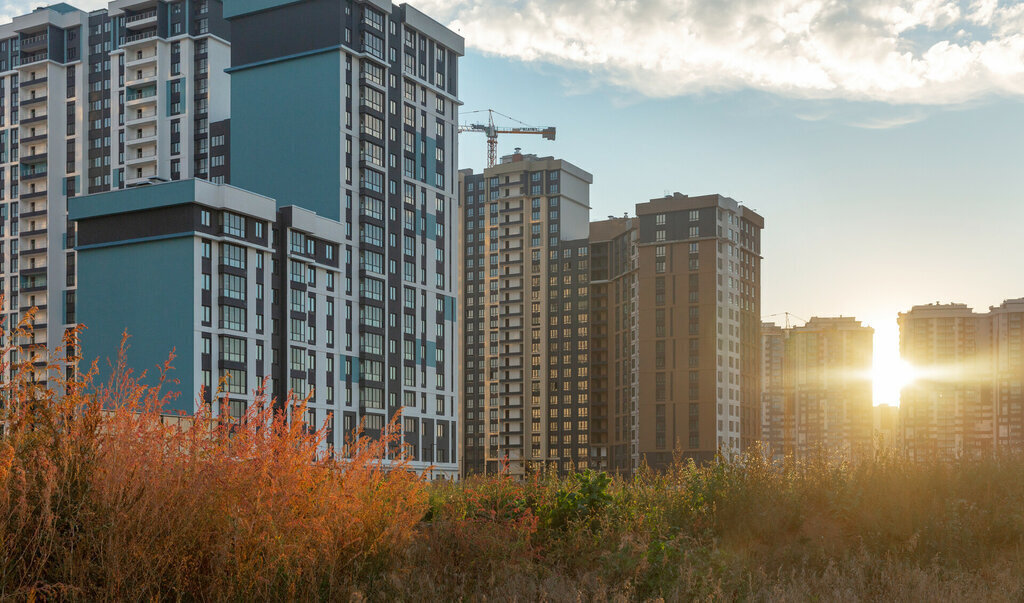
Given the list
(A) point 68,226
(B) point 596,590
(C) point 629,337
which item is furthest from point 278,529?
(C) point 629,337

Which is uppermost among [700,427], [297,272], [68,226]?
[68,226]

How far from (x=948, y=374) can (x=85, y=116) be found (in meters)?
125

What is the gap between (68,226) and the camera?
102000 millimetres

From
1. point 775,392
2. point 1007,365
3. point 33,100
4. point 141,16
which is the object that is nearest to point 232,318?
point 141,16

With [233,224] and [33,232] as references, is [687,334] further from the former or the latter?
[33,232]

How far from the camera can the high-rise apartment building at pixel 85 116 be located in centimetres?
9731

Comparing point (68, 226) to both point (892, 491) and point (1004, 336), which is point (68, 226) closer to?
point (892, 491)

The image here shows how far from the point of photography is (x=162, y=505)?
319 inches

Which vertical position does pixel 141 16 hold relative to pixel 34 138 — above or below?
above

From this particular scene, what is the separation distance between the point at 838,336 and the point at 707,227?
182 feet

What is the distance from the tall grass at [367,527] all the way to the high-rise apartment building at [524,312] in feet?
399

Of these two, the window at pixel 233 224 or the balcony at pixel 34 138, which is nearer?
the window at pixel 233 224

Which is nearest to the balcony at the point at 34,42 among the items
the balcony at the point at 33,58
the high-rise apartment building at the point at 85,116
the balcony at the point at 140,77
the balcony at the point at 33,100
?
the high-rise apartment building at the point at 85,116

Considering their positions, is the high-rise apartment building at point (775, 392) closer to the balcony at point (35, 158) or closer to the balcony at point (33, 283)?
the balcony at point (33, 283)
